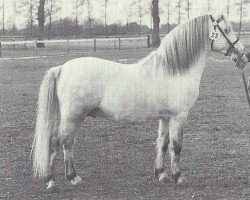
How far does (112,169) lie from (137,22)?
3073 inches

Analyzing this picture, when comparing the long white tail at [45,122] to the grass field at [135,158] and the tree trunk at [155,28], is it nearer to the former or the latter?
the grass field at [135,158]

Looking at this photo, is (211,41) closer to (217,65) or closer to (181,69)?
(181,69)

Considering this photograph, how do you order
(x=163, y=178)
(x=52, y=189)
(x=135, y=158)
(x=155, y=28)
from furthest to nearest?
(x=155, y=28), (x=135, y=158), (x=163, y=178), (x=52, y=189)

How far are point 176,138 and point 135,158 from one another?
165cm

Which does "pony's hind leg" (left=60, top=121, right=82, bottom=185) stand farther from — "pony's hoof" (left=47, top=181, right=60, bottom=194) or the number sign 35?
the number sign 35

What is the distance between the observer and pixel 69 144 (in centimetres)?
636

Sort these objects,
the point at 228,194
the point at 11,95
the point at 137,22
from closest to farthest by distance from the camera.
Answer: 1. the point at 228,194
2. the point at 11,95
3. the point at 137,22

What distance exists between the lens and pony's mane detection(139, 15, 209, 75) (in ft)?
20.6

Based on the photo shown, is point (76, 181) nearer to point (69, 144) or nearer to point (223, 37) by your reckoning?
point (69, 144)

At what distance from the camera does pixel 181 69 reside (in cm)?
631

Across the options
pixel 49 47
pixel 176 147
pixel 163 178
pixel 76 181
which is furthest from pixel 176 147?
pixel 49 47

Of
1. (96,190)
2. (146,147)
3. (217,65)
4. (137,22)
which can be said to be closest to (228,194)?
(96,190)

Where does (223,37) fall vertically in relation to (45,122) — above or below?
above

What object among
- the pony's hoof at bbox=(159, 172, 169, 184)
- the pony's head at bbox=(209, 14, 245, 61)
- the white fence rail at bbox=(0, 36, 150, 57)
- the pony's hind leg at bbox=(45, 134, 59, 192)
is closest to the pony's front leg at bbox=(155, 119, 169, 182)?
the pony's hoof at bbox=(159, 172, 169, 184)
